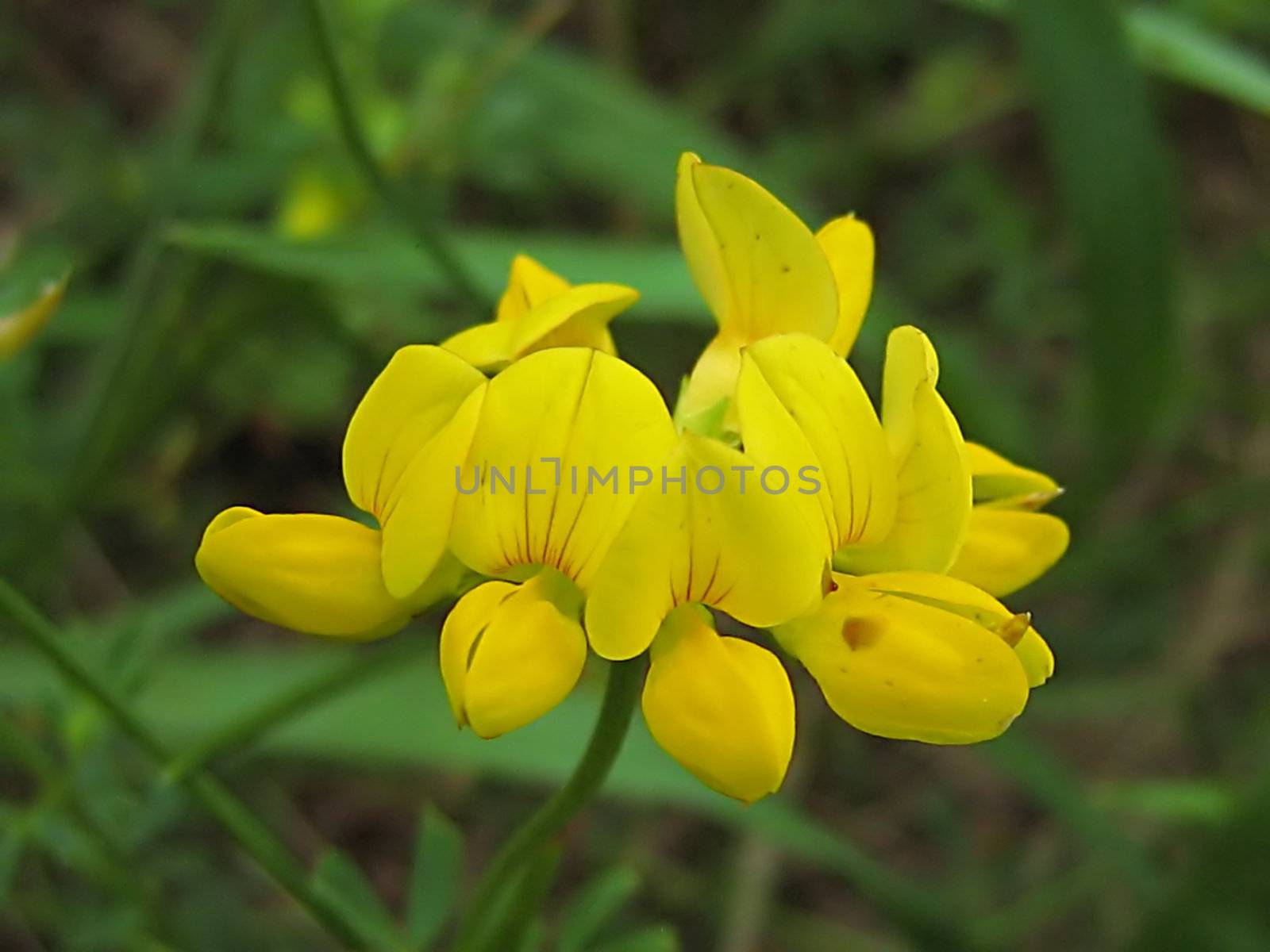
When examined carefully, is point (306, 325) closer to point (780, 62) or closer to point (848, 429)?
point (780, 62)

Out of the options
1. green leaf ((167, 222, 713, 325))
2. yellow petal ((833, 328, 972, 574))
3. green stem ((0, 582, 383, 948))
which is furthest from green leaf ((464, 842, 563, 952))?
green leaf ((167, 222, 713, 325))

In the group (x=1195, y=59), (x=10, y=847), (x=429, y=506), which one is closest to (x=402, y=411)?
(x=429, y=506)

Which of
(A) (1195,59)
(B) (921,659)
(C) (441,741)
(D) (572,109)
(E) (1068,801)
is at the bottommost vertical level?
(E) (1068,801)

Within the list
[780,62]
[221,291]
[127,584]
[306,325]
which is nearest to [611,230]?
[780,62]

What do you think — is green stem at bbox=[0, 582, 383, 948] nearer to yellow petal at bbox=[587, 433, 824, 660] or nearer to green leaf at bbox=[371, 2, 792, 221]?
yellow petal at bbox=[587, 433, 824, 660]

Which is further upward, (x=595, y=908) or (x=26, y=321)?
(x=26, y=321)

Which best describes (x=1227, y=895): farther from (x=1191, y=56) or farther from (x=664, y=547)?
(x=664, y=547)
